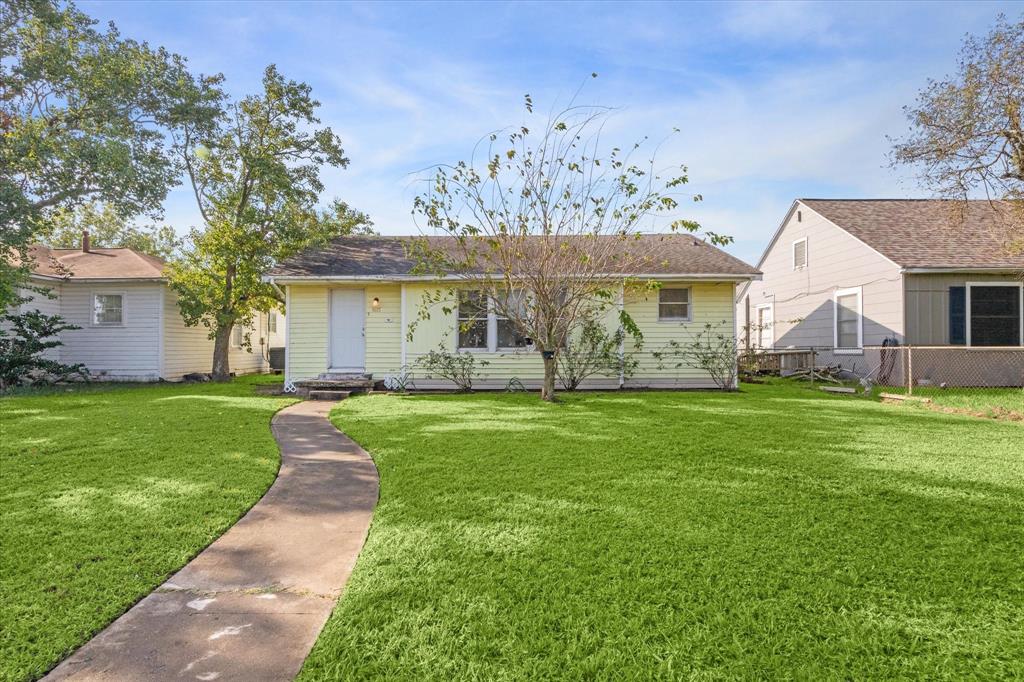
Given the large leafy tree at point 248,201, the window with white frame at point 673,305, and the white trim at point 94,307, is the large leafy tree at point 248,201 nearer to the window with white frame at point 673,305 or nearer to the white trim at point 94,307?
the white trim at point 94,307

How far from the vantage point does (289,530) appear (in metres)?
3.69

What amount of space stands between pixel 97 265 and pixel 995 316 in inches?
1017

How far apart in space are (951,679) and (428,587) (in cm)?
220

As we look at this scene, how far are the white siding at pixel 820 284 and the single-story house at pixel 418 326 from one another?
4197mm

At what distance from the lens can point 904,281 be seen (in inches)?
519

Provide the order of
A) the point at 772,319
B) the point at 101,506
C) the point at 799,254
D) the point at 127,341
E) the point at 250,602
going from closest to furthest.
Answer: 1. the point at 250,602
2. the point at 101,506
3. the point at 127,341
4. the point at 799,254
5. the point at 772,319

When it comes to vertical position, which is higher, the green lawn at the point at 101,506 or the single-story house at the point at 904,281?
the single-story house at the point at 904,281

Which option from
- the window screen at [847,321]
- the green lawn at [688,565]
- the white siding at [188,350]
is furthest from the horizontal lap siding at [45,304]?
the window screen at [847,321]

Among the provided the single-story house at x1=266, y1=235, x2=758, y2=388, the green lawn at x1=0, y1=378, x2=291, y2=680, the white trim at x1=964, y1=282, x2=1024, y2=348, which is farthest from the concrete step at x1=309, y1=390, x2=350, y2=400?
the white trim at x1=964, y1=282, x2=1024, y2=348

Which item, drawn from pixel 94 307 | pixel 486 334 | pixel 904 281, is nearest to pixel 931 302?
pixel 904 281

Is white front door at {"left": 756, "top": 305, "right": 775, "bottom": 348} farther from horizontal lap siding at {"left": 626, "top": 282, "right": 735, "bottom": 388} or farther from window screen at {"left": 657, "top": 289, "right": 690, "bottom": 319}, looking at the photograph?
window screen at {"left": 657, "top": 289, "right": 690, "bottom": 319}

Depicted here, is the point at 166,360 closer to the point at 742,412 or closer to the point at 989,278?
the point at 742,412

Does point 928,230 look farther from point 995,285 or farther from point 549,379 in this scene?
point 549,379

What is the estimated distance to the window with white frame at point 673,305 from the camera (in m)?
13.2
